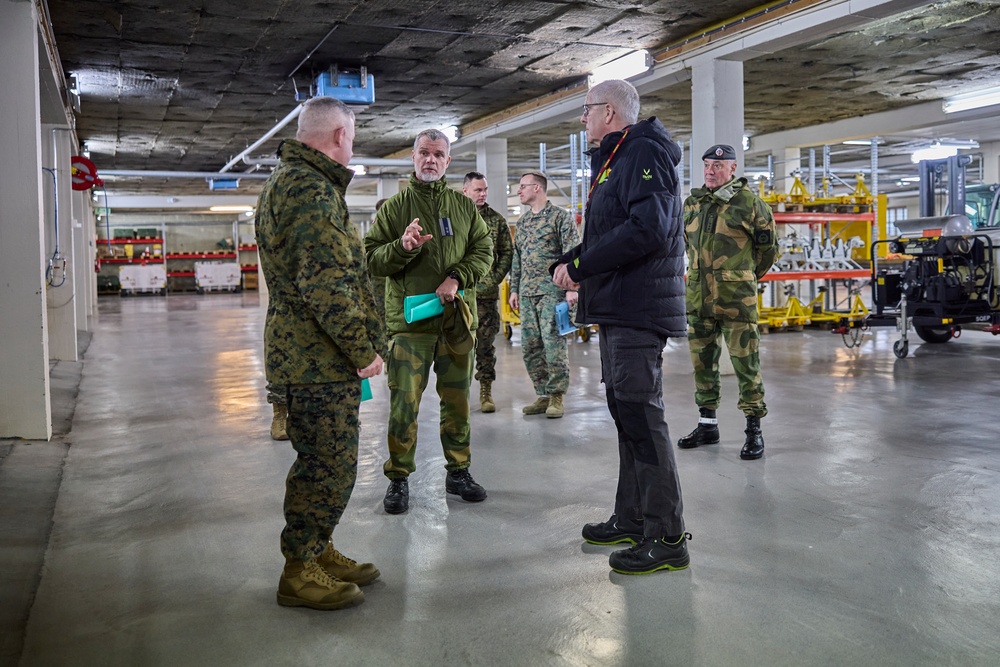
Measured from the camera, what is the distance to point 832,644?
8.01 feet

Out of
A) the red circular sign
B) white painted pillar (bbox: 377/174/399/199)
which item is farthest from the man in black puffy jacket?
white painted pillar (bbox: 377/174/399/199)

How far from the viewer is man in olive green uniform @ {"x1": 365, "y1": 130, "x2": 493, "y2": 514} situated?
3.85 metres

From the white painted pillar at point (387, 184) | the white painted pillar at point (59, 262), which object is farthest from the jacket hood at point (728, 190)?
the white painted pillar at point (387, 184)

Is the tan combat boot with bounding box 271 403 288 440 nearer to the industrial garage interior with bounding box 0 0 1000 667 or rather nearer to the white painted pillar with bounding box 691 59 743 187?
the industrial garage interior with bounding box 0 0 1000 667

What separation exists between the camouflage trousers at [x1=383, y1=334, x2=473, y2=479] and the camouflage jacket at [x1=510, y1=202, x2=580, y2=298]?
7.23 ft

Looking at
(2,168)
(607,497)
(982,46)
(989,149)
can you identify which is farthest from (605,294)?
(989,149)

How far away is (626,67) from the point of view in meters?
9.50

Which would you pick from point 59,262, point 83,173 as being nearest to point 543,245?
point 59,262

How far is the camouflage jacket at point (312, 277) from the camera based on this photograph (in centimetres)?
256

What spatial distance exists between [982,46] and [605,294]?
8995 millimetres

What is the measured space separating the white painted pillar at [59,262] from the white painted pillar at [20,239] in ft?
12.1

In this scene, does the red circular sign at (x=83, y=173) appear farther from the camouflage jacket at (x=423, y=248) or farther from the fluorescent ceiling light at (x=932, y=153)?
the fluorescent ceiling light at (x=932, y=153)

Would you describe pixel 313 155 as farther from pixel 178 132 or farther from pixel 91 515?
pixel 178 132

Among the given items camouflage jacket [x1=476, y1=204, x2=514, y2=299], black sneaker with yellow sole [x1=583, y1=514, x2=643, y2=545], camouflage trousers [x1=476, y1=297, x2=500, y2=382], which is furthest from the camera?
camouflage trousers [x1=476, y1=297, x2=500, y2=382]
